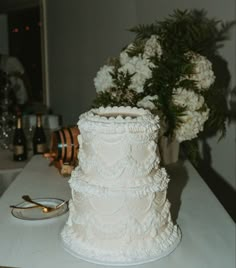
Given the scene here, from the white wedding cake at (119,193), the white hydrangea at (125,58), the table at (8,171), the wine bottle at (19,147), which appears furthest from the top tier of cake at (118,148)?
the wine bottle at (19,147)

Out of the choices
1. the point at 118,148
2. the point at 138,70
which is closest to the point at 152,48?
the point at 138,70

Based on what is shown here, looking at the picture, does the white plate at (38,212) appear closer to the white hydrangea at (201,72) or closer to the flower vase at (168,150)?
the flower vase at (168,150)

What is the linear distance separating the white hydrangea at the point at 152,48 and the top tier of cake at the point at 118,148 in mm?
433

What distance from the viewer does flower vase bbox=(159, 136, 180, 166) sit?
43.2 inches

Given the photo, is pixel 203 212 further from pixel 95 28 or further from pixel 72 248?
pixel 95 28

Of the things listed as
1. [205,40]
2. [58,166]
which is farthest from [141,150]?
[205,40]

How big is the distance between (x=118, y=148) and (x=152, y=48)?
507 mm

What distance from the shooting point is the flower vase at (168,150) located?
1.10 m

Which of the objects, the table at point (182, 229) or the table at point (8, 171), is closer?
the table at point (182, 229)

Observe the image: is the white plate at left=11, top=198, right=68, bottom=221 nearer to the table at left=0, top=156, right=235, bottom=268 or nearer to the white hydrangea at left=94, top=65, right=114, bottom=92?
the table at left=0, top=156, right=235, bottom=268

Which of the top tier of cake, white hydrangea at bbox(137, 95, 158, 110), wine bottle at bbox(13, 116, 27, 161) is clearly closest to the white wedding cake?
the top tier of cake

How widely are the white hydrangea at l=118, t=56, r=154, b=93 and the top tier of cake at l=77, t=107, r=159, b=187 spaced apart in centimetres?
40

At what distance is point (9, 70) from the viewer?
7.11 ft

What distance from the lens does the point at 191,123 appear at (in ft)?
3.36
